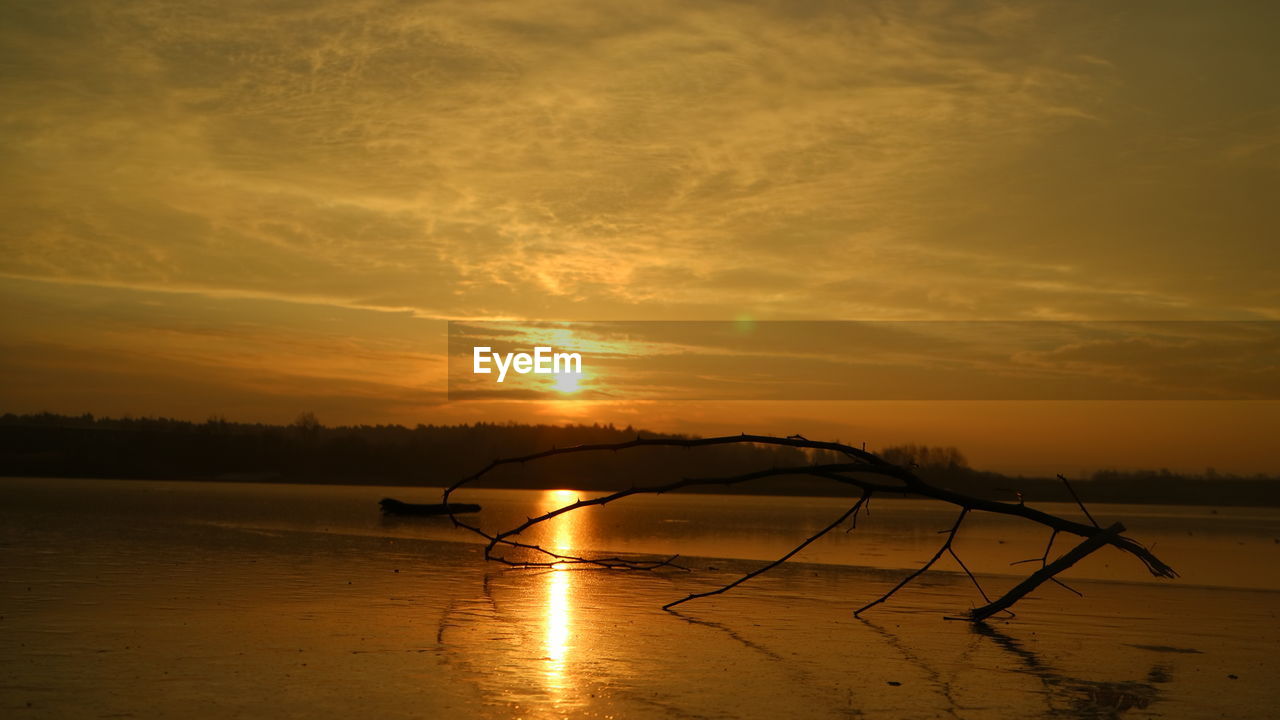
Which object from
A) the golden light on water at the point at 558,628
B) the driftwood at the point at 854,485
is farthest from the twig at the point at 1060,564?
the golden light on water at the point at 558,628

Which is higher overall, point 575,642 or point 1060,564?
point 1060,564

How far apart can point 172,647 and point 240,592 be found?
5.11 meters

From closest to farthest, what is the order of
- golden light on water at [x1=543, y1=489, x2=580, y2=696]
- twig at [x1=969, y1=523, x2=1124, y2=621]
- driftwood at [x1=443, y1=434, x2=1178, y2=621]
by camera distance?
driftwood at [x1=443, y1=434, x2=1178, y2=621] → golden light on water at [x1=543, y1=489, x2=580, y2=696] → twig at [x1=969, y1=523, x2=1124, y2=621]

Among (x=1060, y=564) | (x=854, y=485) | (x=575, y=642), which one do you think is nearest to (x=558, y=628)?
(x=575, y=642)

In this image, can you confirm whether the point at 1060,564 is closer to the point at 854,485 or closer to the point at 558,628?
the point at 854,485

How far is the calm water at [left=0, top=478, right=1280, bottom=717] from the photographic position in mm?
9148

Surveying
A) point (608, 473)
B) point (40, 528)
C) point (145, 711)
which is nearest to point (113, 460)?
point (608, 473)

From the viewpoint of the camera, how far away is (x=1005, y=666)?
A: 11.4m

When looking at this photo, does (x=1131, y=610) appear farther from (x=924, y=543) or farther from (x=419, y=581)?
(x=924, y=543)

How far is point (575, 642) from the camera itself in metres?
12.1

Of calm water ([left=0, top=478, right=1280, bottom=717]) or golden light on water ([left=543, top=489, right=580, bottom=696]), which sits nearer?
calm water ([left=0, top=478, right=1280, bottom=717])

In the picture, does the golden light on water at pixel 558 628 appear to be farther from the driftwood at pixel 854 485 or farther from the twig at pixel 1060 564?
the twig at pixel 1060 564

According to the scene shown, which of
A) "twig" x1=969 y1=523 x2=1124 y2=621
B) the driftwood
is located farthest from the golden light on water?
"twig" x1=969 y1=523 x2=1124 y2=621

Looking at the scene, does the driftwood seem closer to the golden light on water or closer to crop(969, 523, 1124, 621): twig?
crop(969, 523, 1124, 621): twig
